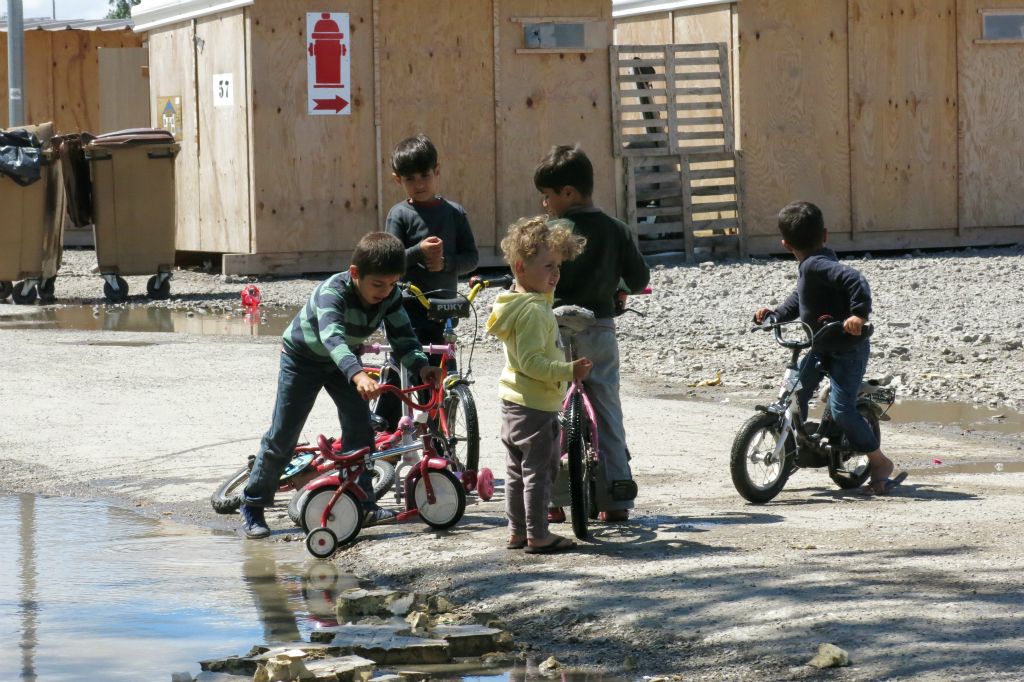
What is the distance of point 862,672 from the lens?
4336mm

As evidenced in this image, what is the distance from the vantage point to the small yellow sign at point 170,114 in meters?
18.9

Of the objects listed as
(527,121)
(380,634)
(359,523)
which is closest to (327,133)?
(527,121)

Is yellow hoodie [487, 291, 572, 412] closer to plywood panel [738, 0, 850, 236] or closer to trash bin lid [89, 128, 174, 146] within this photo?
trash bin lid [89, 128, 174, 146]

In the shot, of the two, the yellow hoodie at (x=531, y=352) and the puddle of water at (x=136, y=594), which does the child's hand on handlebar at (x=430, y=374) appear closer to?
the yellow hoodie at (x=531, y=352)

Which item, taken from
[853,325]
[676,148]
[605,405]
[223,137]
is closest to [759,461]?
[853,325]

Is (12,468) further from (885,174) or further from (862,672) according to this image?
(885,174)

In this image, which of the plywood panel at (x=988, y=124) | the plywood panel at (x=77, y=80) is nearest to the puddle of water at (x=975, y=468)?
the plywood panel at (x=988, y=124)

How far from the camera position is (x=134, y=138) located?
16172 mm

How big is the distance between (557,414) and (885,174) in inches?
573

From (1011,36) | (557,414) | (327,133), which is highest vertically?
(1011,36)

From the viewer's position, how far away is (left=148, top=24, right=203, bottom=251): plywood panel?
18562 mm

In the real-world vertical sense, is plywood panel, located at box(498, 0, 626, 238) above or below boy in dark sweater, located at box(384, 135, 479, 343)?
above

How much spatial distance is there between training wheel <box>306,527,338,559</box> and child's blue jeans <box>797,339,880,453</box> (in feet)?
7.72

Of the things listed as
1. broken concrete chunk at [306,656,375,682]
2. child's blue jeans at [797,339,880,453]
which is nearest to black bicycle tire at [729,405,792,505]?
child's blue jeans at [797,339,880,453]
